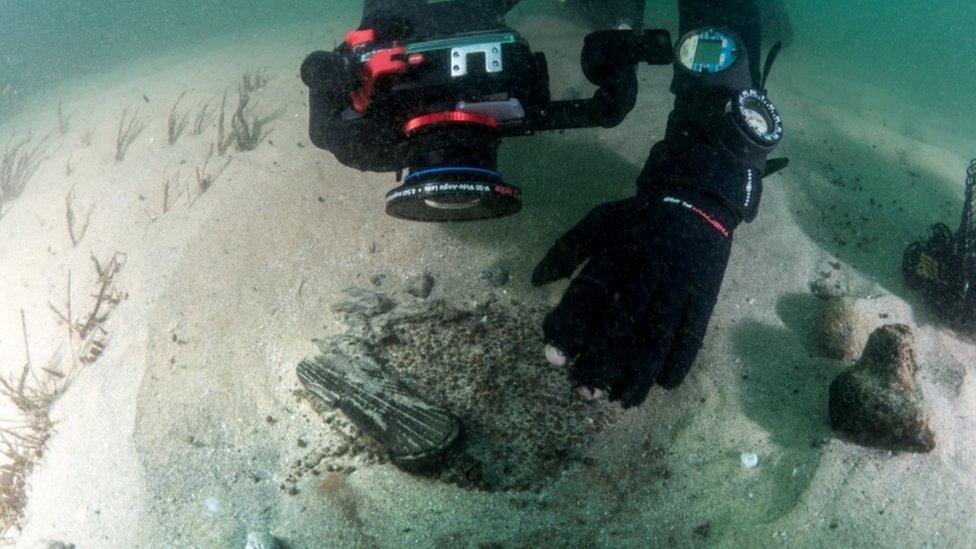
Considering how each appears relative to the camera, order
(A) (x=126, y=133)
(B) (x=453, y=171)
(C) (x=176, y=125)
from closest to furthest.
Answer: (B) (x=453, y=171) < (C) (x=176, y=125) < (A) (x=126, y=133)

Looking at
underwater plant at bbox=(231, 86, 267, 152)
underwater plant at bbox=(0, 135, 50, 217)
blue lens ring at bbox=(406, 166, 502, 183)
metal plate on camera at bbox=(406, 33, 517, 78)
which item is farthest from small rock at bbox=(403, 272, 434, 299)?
underwater plant at bbox=(0, 135, 50, 217)

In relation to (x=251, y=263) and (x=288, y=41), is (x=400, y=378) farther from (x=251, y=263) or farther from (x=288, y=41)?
(x=288, y=41)

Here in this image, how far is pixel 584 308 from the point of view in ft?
7.72

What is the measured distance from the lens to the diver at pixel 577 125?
2.30 meters

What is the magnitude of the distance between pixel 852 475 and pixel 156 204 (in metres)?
6.32

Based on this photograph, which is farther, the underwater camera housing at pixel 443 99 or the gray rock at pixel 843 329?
the gray rock at pixel 843 329

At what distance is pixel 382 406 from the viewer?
2.69 m

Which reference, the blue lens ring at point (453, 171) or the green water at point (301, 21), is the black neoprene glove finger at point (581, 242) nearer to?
the blue lens ring at point (453, 171)

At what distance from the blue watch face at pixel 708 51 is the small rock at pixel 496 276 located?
2.27 meters

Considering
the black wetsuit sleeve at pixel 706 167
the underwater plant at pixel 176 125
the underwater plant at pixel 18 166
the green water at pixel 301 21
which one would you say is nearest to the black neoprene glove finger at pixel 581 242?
the black wetsuit sleeve at pixel 706 167

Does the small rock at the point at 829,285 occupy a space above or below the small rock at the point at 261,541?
below

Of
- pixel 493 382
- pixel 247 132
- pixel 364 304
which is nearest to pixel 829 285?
pixel 493 382

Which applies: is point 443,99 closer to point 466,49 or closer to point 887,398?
point 466,49

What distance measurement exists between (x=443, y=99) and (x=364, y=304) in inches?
63.6
